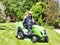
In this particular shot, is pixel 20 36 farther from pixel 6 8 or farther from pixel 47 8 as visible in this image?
pixel 6 8

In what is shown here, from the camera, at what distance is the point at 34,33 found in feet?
46.1

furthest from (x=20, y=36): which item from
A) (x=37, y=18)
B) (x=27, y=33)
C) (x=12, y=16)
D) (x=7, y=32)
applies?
(x=12, y=16)

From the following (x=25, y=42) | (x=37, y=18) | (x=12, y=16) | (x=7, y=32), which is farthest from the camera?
(x=12, y=16)

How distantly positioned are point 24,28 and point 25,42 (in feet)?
3.13

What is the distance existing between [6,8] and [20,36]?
1195 centimetres

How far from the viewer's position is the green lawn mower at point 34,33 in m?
13.9

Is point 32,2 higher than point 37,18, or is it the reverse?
point 32,2

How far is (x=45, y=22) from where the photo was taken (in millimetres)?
24281

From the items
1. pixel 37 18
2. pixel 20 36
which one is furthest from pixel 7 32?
pixel 37 18

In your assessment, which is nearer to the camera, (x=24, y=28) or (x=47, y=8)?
(x=24, y=28)

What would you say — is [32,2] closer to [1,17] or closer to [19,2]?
[19,2]

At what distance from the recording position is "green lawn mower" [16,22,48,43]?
13.9 m

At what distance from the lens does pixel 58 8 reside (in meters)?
25.0

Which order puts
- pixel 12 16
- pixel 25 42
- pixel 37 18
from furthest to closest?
1. pixel 12 16
2. pixel 37 18
3. pixel 25 42
